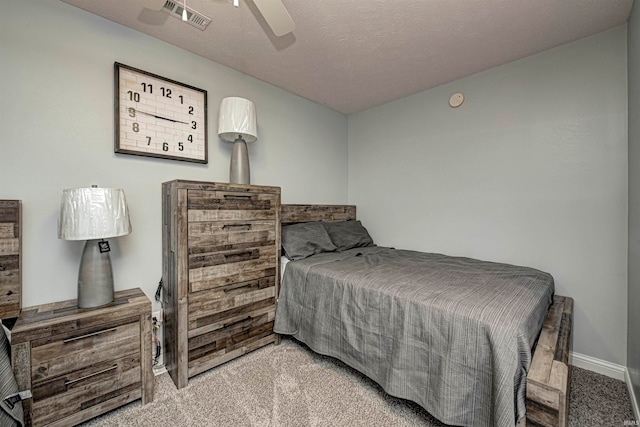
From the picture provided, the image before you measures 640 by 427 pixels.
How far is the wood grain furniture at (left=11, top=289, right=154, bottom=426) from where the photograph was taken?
4.14 ft

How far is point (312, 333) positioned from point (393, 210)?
1728mm

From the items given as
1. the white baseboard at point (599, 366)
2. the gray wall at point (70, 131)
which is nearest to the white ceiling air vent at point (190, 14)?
the gray wall at point (70, 131)

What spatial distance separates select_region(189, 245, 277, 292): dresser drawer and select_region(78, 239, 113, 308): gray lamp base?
45 centimetres

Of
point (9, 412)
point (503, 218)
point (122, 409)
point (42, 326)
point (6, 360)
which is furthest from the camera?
point (503, 218)

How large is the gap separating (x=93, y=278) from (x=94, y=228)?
34cm

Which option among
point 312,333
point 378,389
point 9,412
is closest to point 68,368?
point 9,412

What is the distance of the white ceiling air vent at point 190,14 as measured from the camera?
160 centimetres

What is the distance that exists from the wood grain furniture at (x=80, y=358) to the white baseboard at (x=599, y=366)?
8.97 ft

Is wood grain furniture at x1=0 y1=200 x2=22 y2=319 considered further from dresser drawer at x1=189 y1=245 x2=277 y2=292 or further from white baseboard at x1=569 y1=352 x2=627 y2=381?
white baseboard at x1=569 y1=352 x2=627 y2=381

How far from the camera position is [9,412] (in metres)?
1.02

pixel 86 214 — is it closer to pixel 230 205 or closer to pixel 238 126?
pixel 230 205

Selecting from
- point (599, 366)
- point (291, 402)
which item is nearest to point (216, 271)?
point (291, 402)

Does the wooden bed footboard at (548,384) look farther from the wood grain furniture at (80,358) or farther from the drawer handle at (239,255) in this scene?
the wood grain furniture at (80,358)

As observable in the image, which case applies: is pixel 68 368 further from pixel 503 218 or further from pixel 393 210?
pixel 503 218
